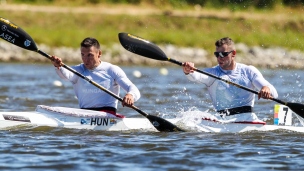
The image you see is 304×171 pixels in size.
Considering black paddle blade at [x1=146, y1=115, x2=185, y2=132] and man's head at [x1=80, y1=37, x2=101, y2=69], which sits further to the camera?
black paddle blade at [x1=146, y1=115, x2=185, y2=132]

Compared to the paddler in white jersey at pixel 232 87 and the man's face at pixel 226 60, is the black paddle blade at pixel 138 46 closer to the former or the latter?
the paddler in white jersey at pixel 232 87

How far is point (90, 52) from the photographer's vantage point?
10.6 m

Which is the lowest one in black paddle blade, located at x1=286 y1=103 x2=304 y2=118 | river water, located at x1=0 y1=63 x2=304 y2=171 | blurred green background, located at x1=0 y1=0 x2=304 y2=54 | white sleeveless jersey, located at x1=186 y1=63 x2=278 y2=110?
river water, located at x1=0 y1=63 x2=304 y2=171

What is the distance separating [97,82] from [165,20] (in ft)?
86.5

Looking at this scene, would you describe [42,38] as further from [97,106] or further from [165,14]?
[97,106]

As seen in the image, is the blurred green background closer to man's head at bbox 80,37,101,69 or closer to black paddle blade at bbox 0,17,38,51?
black paddle blade at bbox 0,17,38,51

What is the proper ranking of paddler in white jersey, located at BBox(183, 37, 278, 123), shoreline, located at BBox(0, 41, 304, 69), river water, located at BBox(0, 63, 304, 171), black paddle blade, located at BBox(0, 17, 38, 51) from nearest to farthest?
river water, located at BBox(0, 63, 304, 171), paddler in white jersey, located at BBox(183, 37, 278, 123), black paddle blade, located at BBox(0, 17, 38, 51), shoreline, located at BBox(0, 41, 304, 69)

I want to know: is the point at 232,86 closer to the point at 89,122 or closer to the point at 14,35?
the point at 89,122

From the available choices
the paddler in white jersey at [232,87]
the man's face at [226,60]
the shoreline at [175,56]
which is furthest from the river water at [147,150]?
the shoreline at [175,56]

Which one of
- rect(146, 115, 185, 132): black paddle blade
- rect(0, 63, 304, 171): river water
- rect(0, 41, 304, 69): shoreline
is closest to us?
rect(0, 63, 304, 171): river water

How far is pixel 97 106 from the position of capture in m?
10.9

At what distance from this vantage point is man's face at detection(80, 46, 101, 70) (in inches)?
413

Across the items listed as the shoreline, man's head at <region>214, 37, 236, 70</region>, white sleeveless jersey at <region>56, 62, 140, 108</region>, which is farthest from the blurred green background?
man's head at <region>214, 37, 236, 70</region>

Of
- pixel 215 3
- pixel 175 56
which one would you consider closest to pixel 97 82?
pixel 175 56
